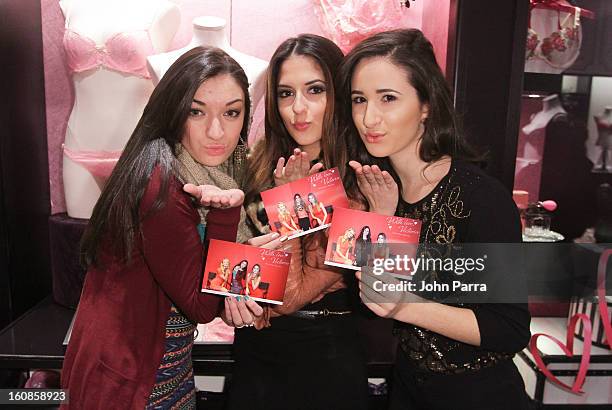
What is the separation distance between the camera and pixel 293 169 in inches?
57.2

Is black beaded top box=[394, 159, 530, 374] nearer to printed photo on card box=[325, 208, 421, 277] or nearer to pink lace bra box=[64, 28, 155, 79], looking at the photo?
printed photo on card box=[325, 208, 421, 277]

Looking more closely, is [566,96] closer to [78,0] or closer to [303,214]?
[303,214]

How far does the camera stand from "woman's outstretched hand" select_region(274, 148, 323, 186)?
1425 millimetres

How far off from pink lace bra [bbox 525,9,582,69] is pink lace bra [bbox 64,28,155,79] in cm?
139

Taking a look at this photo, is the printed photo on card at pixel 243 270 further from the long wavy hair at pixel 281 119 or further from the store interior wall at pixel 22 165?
the store interior wall at pixel 22 165

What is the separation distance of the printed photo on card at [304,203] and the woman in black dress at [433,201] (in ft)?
0.24

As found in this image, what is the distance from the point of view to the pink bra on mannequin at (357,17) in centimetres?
214

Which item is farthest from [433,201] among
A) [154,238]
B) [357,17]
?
[357,17]

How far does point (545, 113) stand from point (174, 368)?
4.97ft

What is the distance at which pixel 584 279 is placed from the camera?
74.5 inches

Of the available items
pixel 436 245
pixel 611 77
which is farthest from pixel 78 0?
pixel 611 77

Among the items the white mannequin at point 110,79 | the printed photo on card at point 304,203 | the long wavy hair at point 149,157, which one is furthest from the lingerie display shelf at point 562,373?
the white mannequin at point 110,79

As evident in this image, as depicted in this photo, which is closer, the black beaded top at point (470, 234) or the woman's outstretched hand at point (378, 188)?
the black beaded top at point (470, 234)

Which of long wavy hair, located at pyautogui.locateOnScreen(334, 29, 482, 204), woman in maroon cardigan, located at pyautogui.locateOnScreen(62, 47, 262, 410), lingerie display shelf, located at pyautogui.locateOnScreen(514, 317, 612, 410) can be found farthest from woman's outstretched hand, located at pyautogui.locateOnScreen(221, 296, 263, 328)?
lingerie display shelf, located at pyautogui.locateOnScreen(514, 317, 612, 410)
